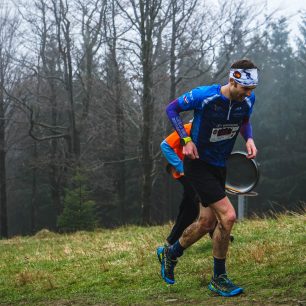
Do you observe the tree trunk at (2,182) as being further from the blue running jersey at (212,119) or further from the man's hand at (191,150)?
the man's hand at (191,150)

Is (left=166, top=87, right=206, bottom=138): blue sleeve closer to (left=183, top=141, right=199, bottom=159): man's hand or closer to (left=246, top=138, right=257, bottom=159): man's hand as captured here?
(left=183, top=141, right=199, bottom=159): man's hand

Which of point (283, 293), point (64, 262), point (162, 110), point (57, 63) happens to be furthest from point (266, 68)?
point (283, 293)

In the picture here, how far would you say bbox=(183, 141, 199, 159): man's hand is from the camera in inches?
179

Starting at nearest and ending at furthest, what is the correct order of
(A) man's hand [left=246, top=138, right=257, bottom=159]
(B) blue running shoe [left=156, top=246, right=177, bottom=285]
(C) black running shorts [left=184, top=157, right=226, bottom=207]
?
(C) black running shorts [left=184, top=157, right=226, bottom=207] → (A) man's hand [left=246, top=138, right=257, bottom=159] → (B) blue running shoe [left=156, top=246, right=177, bottom=285]

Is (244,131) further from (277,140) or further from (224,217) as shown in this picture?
(277,140)

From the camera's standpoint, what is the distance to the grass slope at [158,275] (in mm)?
4664

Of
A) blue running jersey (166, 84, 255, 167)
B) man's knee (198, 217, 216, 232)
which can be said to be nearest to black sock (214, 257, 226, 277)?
man's knee (198, 217, 216, 232)

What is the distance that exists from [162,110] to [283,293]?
16.9 metres

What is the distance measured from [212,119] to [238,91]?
34 cm

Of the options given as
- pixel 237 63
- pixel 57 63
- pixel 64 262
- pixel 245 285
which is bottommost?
pixel 64 262

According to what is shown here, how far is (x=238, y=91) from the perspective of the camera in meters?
4.51

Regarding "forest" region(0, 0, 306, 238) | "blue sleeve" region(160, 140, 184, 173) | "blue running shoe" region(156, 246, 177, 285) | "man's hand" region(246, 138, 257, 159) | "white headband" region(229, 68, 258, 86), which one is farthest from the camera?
"forest" region(0, 0, 306, 238)

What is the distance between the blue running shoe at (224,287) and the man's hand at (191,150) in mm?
1122

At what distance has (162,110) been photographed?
21016 millimetres
